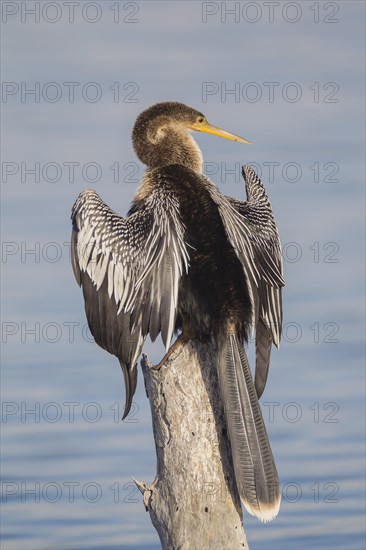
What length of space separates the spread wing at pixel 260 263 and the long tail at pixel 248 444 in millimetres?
398

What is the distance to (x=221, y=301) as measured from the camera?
5734 millimetres

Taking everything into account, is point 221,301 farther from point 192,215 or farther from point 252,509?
point 252,509

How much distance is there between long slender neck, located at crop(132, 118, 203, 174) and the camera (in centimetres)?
697

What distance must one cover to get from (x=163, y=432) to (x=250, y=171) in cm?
229

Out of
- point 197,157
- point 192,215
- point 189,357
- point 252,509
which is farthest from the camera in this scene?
point 197,157

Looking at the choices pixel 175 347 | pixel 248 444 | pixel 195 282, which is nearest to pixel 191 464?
pixel 248 444

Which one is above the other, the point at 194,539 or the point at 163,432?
the point at 163,432

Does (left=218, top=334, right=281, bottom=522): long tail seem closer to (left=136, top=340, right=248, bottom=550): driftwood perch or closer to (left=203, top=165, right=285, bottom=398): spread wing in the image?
(left=136, top=340, right=248, bottom=550): driftwood perch

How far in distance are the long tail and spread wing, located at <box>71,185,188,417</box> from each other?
1.40 ft

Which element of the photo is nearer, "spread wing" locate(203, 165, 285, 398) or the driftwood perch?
the driftwood perch

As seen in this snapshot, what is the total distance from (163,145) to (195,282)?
1.43 m

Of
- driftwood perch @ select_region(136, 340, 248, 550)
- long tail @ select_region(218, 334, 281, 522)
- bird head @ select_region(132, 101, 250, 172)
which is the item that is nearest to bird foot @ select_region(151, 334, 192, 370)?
driftwood perch @ select_region(136, 340, 248, 550)

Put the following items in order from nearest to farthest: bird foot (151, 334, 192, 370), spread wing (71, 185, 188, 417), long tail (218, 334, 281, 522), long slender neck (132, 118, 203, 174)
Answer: long tail (218, 334, 281, 522) → bird foot (151, 334, 192, 370) → spread wing (71, 185, 188, 417) → long slender neck (132, 118, 203, 174)

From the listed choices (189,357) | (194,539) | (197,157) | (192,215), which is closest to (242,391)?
(189,357)
